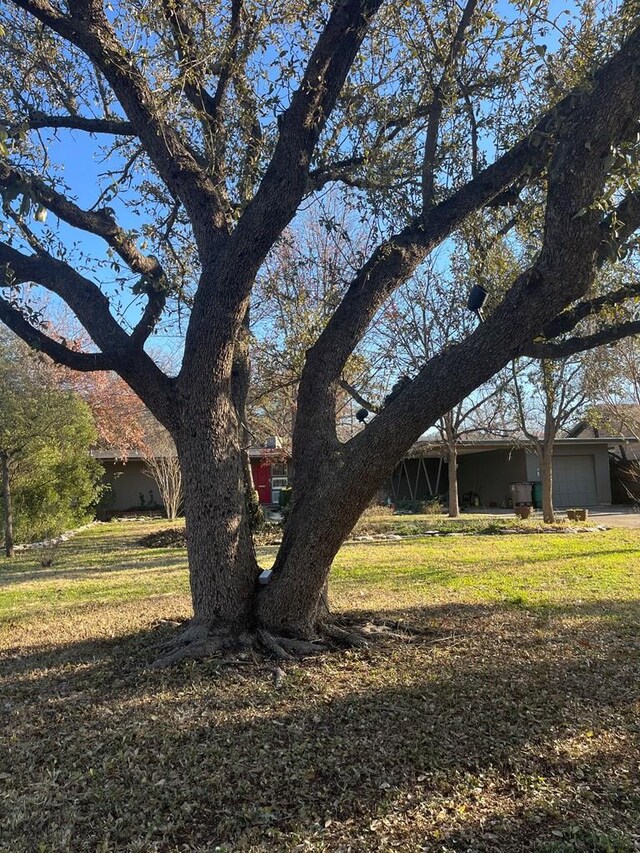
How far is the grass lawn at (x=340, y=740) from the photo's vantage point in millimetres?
2322

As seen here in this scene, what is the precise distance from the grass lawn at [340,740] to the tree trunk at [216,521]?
0.42 m

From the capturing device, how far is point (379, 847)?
7.23 ft

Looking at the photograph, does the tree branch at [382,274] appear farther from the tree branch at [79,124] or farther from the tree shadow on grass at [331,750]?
the tree branch at [79,124]

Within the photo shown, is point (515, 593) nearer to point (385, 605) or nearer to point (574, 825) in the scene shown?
point (385, 605)

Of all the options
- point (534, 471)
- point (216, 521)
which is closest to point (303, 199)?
point (216, 521)

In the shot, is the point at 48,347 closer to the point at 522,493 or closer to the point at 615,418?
the point at 615,418

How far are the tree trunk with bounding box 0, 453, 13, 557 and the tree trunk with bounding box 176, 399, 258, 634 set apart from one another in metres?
8.72

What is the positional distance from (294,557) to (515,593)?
12.2 feet

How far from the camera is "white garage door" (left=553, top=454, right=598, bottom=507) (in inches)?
977

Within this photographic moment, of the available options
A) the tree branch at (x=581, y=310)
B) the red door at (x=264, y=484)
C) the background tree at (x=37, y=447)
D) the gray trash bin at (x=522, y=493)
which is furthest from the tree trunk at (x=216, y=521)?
the red door at (x=264, y=484)

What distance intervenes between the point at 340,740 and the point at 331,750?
12 centimetres

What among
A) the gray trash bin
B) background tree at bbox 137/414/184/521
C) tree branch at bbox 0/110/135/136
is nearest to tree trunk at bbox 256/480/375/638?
tree branch at bbox 0/110/135/136

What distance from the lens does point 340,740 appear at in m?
3.03

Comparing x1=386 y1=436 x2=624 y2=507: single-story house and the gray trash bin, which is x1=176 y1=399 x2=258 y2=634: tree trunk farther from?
the gray trash bin
